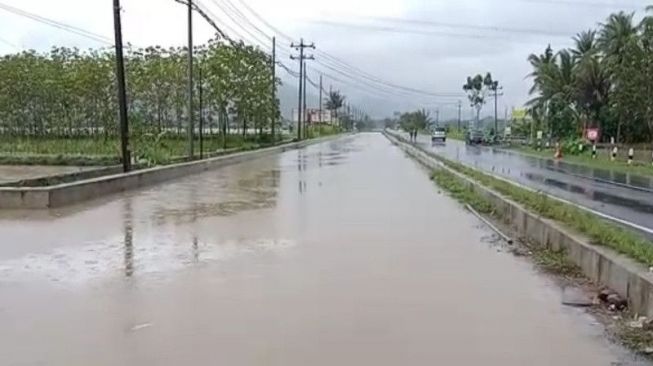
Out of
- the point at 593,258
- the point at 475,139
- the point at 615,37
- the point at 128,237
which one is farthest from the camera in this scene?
the point at 475,139

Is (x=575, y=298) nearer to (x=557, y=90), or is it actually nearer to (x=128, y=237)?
(x=128, y=237)

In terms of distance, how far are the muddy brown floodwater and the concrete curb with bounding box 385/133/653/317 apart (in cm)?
46

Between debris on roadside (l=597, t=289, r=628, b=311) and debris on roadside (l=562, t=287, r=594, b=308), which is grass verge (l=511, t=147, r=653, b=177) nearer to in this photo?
debris on roadside (l=562, t=287, r=594, b=308)

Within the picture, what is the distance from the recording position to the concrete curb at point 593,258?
651 centimetres

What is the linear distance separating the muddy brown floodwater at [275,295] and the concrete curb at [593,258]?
0.46 metres

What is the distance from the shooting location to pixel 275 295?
7426mm

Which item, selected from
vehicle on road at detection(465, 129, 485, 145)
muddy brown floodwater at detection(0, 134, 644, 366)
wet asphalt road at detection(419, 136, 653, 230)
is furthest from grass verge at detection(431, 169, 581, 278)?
vehicle on road at detection(465, 129, 485, 145)

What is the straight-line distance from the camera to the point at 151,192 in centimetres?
1941

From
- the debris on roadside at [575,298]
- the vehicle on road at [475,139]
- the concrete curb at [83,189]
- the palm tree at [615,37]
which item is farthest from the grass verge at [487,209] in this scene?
the vehicle on road at [475,139]

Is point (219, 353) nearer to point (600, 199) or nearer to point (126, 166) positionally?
point (600, 199)

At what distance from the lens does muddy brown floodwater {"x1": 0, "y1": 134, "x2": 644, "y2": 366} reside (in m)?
5.66

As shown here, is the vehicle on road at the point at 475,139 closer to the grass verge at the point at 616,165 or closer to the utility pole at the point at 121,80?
the grass verge at the point at 616,165

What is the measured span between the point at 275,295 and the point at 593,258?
129 inches

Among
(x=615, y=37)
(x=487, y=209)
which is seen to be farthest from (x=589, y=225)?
(x=615, y=37)
